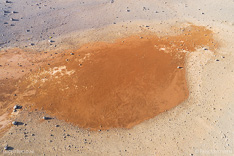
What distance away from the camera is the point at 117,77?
11.9 m

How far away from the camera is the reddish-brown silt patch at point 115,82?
32.9 feet

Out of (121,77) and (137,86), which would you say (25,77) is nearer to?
(121,77)

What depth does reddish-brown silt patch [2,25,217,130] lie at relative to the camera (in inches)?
395

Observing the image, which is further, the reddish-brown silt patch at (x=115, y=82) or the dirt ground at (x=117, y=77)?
the reddish-brown silt patch at (x=115, y=82)

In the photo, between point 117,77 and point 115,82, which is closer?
point 115,82

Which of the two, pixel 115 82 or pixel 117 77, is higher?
pixel 117 77

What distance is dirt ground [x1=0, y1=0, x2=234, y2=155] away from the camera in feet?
28.6

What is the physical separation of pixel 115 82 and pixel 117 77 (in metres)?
0.48

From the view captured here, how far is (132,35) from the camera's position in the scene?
14969mm

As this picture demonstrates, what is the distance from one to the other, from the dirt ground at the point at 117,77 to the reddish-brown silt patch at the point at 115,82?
0.22 feet

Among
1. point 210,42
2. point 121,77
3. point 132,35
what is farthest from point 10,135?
point 210,42

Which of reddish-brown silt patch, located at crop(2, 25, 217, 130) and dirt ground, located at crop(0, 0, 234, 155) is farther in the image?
reddish-brown silt patch, located at crop(2, 25, 217, 130)

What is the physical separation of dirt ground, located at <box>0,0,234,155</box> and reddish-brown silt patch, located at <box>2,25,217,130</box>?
66 millimetres

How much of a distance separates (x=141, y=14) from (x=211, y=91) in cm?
991
